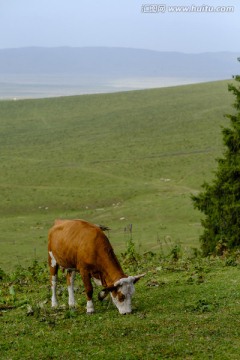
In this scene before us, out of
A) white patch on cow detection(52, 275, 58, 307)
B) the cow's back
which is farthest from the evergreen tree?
the cow's back

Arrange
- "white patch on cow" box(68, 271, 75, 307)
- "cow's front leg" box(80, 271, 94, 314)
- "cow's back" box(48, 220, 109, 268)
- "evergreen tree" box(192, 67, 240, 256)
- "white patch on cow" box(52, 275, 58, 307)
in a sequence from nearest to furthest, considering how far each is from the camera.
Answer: "cow's back" box(48, 220, 109, 268), "cow's front leg" box(80, 271, 94, 314), "white patch on cow" box(68, 271, 75, 307), "white patch on cow" box(52, 275, 58, 307), "evergreen tree" box(192, 67, 240, 256)

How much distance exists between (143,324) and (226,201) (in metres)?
13.7

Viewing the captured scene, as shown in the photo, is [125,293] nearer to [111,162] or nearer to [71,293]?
[71,293]

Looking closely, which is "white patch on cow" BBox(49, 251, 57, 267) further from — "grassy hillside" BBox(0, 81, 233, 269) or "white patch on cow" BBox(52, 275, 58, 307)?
"grassy hillside" BBox(0, 81, 233, 269)

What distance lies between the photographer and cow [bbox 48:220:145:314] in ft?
44.2

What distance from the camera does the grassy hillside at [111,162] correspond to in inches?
1828

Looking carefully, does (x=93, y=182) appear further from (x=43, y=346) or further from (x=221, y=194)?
(x=43, y=346)

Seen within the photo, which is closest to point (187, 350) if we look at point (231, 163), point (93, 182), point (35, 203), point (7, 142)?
point (231, 163)

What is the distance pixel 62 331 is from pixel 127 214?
123 feet

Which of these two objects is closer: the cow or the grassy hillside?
the cow

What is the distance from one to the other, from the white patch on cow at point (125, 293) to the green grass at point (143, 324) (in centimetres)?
15

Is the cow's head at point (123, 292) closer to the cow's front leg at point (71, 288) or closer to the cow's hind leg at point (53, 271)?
the cow's front leg at point (71, 288)

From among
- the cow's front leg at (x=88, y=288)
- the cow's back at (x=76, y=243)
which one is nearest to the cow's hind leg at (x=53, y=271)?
the cow's back at (x=76, y=243)

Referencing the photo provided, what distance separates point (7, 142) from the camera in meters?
89.2
